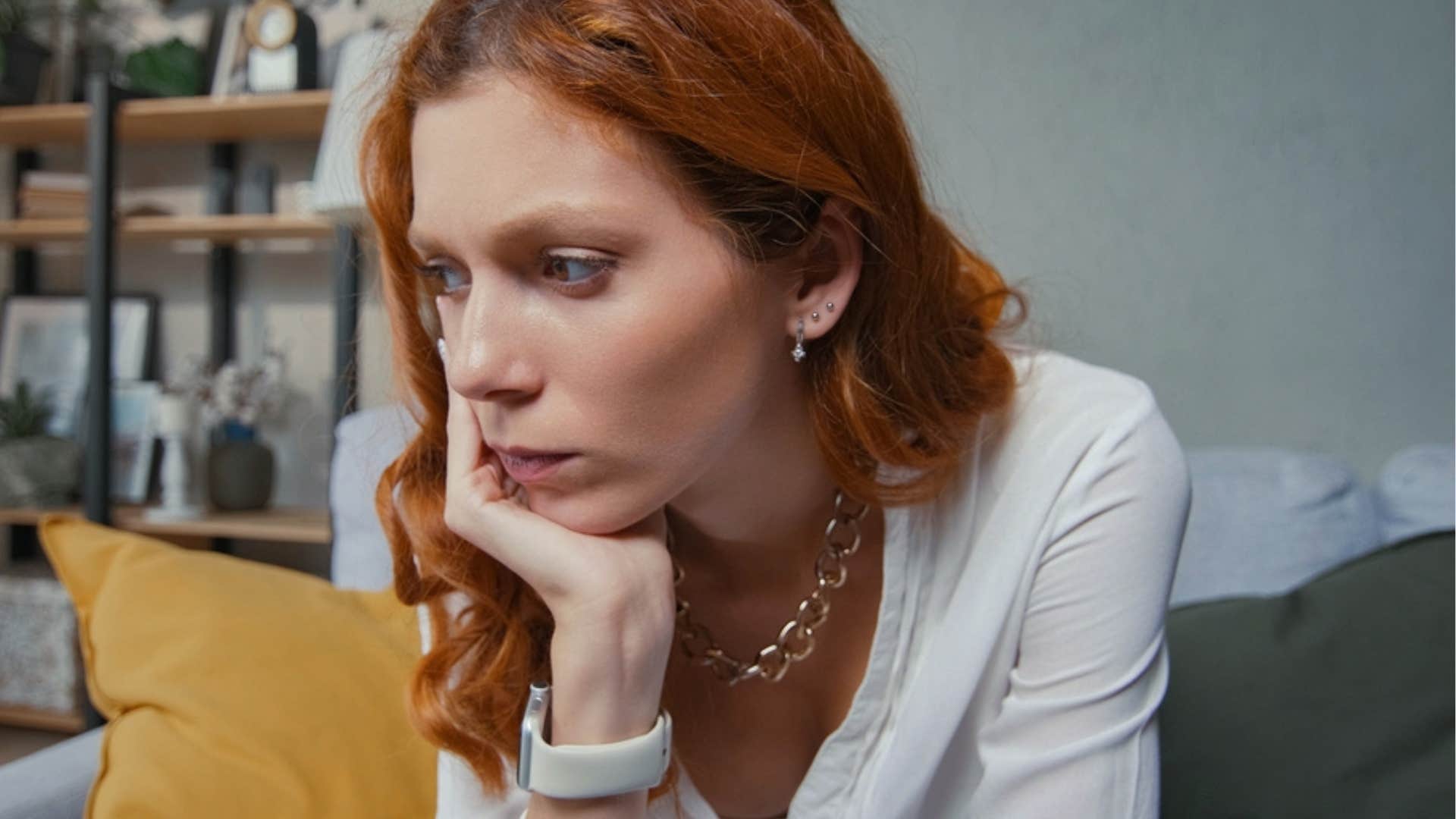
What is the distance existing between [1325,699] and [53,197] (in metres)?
3.22

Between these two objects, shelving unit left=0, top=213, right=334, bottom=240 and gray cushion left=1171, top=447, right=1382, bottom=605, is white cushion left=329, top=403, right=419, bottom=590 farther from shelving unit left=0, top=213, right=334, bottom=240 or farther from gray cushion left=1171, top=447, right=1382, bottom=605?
shelving unit left=0, top=213, right=334, bottom=240

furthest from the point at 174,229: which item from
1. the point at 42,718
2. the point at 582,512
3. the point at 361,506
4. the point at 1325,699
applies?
the point at 1325,699

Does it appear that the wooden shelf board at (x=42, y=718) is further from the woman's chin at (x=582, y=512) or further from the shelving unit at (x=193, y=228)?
the woman's chin at (x=582, y=512)

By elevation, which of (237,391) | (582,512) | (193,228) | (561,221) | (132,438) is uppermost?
(561,221)

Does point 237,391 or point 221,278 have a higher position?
point 221,278

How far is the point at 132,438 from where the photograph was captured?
2.92 m

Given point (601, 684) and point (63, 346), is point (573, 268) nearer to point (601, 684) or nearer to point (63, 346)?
point (601, 684)

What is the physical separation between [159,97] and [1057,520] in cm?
284

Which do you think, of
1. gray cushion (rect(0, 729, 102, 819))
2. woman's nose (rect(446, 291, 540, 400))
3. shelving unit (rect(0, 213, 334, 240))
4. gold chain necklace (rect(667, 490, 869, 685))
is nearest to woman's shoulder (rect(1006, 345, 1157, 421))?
gold chain necklace (rect(667, 490, 869, 685))

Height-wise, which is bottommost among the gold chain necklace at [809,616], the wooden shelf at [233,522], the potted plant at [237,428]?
the wooden shelf at [233,522]

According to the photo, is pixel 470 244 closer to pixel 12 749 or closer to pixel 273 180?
pixel 273 180

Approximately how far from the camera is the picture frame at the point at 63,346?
3.00 m

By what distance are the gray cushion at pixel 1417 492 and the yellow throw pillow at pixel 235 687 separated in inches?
50.2

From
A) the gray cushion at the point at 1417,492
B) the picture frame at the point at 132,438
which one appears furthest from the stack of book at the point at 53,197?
the gray cushion at the point at 1417,492
